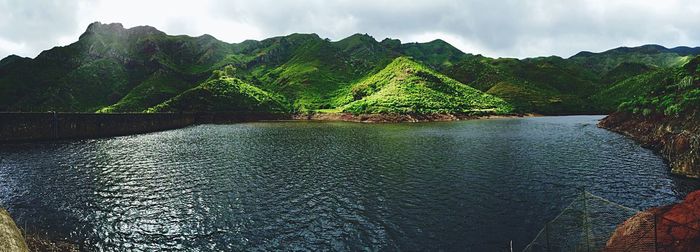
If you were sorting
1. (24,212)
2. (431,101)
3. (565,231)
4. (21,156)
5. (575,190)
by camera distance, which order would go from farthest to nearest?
(431,101) < (21,156) < (575,190) < (24,212) < (565,231)

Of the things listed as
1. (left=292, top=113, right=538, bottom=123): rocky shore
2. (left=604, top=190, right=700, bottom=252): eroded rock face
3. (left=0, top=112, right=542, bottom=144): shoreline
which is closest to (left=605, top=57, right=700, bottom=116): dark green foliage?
(left=604, top=190, right=700, bottom=252): eroded rock face

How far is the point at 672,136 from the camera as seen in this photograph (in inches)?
2018

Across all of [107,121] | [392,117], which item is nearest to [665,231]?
[107,121]

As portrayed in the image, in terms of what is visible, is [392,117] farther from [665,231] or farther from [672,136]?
[665,231]

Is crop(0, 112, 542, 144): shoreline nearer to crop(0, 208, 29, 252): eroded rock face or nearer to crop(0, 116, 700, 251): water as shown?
crop(0, 116, 700, 251): water

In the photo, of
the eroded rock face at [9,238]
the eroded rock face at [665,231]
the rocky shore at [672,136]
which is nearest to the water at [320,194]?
the rocky shore at [672,136]

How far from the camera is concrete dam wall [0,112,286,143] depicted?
3189 inches

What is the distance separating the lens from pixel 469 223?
26.3 m

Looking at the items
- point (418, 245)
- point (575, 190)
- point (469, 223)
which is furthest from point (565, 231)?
point (575, 190)

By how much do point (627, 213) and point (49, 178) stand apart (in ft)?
201

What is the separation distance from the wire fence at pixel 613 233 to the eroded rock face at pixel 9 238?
2694cm

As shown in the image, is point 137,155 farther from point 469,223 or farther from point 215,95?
point 215,95

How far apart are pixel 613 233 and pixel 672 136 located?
152ft

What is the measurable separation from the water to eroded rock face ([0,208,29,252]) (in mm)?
4193
